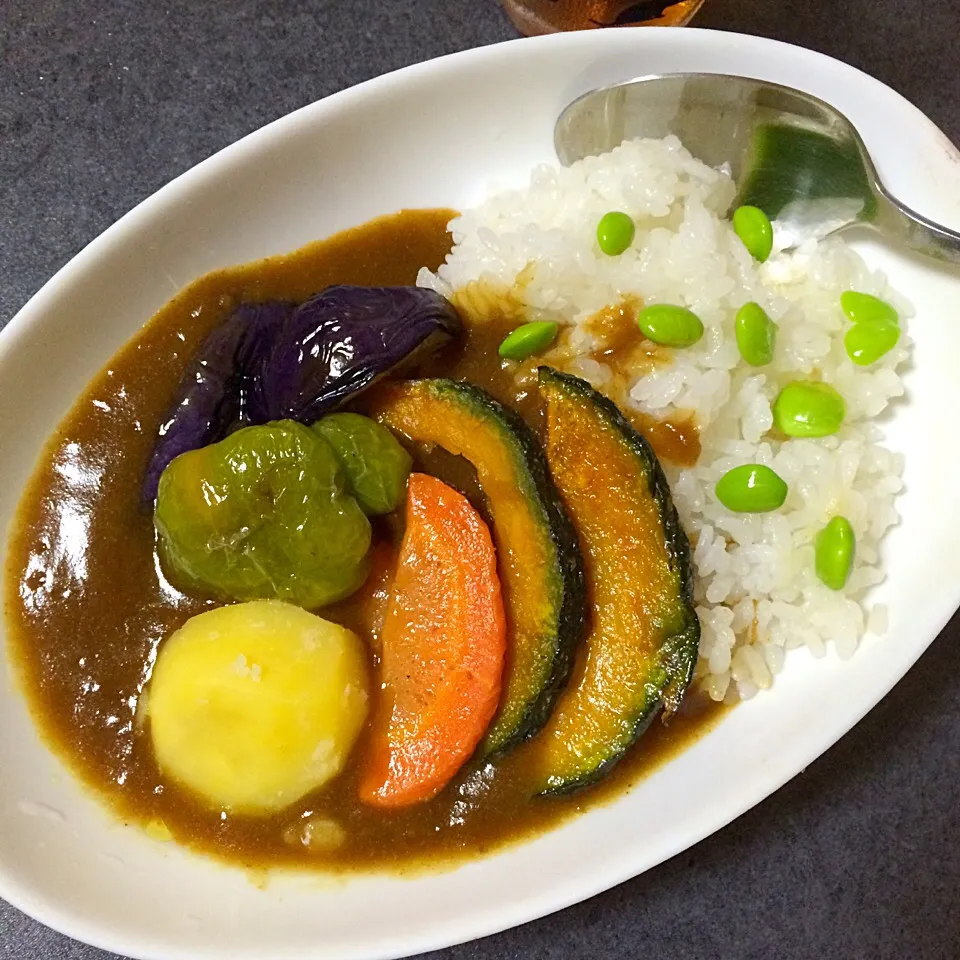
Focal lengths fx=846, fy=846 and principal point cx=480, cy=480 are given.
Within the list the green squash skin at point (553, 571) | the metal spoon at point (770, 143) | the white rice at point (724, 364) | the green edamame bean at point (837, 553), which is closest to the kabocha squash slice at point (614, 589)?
the green squash skin at point (553, 571)

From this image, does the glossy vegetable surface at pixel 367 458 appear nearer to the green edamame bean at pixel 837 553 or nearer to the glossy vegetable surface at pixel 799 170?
the green edamame bean at pixel 837 553

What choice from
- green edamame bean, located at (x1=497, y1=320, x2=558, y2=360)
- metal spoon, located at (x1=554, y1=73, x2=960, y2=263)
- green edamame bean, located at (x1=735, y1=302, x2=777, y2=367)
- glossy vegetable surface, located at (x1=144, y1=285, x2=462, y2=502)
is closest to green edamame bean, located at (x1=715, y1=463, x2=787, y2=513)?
green edamame bean, located at (x1=735, y1=302, x2=777, y2=367)

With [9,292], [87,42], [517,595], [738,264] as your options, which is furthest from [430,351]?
[87,42]

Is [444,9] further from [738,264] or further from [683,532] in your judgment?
[683,532]

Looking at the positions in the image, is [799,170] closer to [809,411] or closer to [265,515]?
[809,411]

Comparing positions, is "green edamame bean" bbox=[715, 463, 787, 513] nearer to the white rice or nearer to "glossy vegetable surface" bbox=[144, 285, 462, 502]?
the white rice

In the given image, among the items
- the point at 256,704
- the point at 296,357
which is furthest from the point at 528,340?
the point at 256,704
